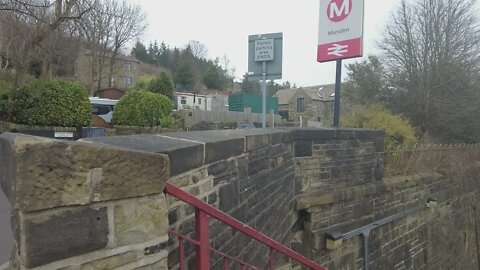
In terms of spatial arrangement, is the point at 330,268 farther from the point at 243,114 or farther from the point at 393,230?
the point at 243,114

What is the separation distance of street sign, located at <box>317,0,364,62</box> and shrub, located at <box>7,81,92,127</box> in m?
12.1

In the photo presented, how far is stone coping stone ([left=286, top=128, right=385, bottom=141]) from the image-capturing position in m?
5.97

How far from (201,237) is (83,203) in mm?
692

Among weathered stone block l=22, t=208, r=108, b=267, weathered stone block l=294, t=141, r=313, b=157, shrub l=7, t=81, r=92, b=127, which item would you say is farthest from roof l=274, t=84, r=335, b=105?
weathered stone block l=22, t=208, r=108, b=267

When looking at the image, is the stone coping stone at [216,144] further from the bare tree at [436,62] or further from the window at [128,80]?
the window at [128,80]

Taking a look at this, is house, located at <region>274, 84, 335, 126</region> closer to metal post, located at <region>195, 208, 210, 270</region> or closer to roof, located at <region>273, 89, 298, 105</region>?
roof, located at <region>273, 89, 298, 105</region>

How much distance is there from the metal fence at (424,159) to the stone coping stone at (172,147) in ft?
20.6

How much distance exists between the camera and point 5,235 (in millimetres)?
5398

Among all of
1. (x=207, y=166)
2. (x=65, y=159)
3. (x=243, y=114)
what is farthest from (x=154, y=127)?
(x=65, y=159)

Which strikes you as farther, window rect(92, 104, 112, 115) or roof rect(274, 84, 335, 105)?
roof rect(274, 84, 335, 105)

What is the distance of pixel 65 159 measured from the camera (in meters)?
1.43

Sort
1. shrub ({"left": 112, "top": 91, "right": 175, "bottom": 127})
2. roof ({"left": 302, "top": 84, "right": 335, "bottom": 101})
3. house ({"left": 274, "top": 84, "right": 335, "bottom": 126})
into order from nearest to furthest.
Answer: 1. shrub ({"left": 112, "top": 91, "right": 175, "bottom": 127})
2. house ({"left": 274, "top": 84, "right": 335, "bottom": 126})
3. roof ({"left": 302, "top": 84, "right": 335, "bottom": 101})

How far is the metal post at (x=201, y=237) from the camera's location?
1976mm

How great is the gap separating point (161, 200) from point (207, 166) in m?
0.99
